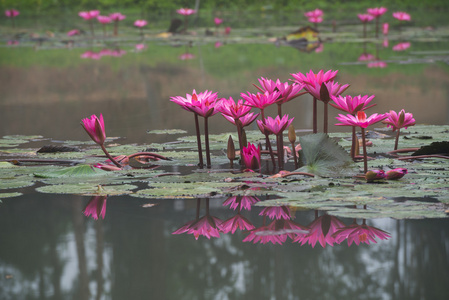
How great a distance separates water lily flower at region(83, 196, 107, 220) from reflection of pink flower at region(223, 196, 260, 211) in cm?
30

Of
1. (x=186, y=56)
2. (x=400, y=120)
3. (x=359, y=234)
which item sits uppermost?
(x=186, y=56)

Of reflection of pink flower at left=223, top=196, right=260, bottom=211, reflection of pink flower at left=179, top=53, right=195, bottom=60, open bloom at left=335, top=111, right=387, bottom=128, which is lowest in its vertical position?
reflection of pink flower at left=223, top=196, right=260, bottom=211

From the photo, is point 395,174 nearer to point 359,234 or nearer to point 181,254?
point 359,234

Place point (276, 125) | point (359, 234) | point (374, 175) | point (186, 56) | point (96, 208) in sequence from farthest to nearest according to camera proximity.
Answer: point (186, 56) < point (276, 125) < point (374, 175) < point (96, 208) < point (359, 234)

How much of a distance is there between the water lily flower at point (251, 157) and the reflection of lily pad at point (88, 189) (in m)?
0.38

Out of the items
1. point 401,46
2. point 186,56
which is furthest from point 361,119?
point 401,46

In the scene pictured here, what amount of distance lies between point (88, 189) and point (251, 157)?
19.6 inches

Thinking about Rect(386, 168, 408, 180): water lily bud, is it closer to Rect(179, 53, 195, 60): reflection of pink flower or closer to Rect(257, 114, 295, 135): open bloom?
Rect(257, 114, 295, 135): open bloom

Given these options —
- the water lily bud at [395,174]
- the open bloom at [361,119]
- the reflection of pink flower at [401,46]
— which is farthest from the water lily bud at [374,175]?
the reflection of pink flower at [401,46]

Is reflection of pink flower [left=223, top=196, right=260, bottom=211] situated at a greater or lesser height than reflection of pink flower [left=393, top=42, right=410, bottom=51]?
lesser

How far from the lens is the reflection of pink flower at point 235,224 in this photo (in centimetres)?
155

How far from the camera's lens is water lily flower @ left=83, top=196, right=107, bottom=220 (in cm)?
169

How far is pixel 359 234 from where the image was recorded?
1.48m

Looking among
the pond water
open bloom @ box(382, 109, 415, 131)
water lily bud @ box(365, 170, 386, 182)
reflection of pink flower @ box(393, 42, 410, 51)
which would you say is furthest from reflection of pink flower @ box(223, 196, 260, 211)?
reflection of pink flower @ box(393, 42, 410, 51)
